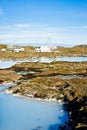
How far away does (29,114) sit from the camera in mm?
24078

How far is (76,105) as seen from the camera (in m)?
23.0

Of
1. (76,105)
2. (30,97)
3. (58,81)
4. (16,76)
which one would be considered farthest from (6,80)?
(76,105)

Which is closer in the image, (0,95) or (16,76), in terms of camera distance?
(0,95)

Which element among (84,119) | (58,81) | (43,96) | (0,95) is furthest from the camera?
(58,81)

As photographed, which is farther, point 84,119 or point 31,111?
point 31,111

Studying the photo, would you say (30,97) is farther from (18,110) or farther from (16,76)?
(16,76)

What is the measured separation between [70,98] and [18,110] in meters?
4.65

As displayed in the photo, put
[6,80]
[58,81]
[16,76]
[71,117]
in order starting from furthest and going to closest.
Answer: [16,76], [6,80], [58,81], [71,117]

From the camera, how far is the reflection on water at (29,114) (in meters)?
21.0

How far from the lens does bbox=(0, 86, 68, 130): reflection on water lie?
2102 centimetres

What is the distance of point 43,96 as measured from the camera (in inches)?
1125

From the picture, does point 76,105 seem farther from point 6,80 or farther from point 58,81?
point 6,80

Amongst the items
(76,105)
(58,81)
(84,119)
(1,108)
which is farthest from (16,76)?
(84,119)

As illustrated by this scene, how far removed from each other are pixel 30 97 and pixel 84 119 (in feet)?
36.8
